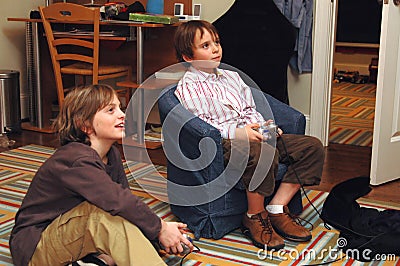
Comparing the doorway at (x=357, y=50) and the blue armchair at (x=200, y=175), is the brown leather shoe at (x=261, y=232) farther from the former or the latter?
the doorway at (x=357, y=50)

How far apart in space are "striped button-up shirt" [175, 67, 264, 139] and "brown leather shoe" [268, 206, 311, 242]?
0.38 m

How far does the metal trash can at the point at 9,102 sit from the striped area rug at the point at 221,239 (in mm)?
930

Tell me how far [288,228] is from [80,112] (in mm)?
968

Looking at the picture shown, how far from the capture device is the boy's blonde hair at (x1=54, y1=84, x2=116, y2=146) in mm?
1977

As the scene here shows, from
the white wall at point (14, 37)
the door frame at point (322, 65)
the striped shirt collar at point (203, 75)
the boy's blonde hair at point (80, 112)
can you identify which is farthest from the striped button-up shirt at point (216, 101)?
the white wall at point (14, 37)

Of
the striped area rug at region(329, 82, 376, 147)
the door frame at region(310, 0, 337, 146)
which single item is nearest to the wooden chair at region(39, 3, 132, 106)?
the door frame at region(310, 0, 337, 146)

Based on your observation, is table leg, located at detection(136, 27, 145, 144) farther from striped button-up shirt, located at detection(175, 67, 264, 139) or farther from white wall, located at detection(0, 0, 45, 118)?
striped button-up shirt, located at detection(175, 67, 264, 139)

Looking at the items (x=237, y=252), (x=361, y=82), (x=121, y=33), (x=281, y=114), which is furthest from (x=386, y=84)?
(x=361, y=82)

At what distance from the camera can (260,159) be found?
2301 mm

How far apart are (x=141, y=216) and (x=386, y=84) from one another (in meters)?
1.78

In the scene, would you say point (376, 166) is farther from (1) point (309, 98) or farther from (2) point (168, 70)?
(2) point (168, 70)

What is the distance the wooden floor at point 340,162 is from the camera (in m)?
3.11

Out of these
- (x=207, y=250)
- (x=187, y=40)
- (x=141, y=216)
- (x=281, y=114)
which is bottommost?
(x=207, y=250)

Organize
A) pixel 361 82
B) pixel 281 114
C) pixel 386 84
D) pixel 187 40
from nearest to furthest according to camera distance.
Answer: pixel 187 40 < pixel 281 114 < pixel 386 84 < pixel 361 82
